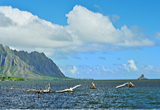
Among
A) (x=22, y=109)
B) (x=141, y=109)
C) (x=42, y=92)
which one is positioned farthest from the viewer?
(x=42, y=92)

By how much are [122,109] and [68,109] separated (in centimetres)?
1481

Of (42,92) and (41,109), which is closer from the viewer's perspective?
(41,109)

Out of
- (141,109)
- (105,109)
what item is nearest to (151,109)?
(141,109)

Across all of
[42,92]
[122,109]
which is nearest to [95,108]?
[122,109]

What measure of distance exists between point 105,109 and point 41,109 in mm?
17875

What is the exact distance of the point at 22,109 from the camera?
5666cm

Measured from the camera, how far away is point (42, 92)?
359ft

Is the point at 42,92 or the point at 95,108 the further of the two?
the point at 42,92

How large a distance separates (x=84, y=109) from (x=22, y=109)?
17.7 m

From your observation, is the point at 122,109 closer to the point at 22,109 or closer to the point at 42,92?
the point at 22,109

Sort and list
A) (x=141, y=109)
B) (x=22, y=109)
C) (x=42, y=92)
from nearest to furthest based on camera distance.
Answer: (x=141, y=109) < (x=22, y=109) < (x=42, y=92)

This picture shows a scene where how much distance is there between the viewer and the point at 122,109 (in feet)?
179

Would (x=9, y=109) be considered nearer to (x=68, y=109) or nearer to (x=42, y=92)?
(x=68, y=109)

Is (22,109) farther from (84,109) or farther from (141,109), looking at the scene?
(141,109)
